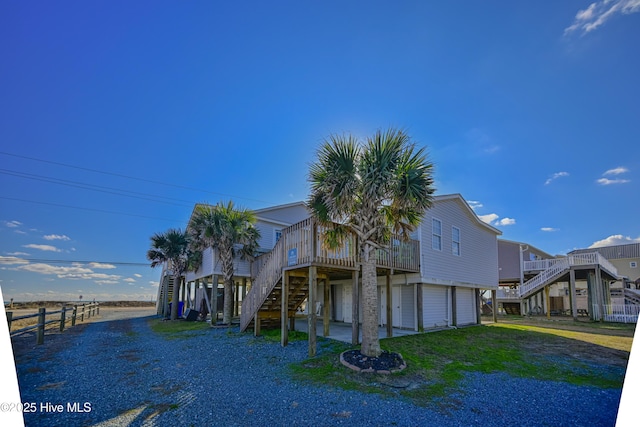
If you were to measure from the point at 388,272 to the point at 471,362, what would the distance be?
4148 mm

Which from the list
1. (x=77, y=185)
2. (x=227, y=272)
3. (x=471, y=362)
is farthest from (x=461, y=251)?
(x=77, y=185)

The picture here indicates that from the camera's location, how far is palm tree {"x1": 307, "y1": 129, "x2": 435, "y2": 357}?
763 centimetres

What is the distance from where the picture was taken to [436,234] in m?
14.2

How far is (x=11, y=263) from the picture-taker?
15.3 ft

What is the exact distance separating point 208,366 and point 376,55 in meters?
8.11

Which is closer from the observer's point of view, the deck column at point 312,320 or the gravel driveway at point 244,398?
the gravel driveway at point 244,398

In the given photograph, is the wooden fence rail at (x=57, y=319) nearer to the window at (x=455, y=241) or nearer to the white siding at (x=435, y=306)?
the white siding at (x=435, y=306)

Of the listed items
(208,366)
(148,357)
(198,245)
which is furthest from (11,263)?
(198,245)

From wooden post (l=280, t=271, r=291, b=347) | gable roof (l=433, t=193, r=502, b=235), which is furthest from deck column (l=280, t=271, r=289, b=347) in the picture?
gable roof (l=433, t=193, r=502, b=235)

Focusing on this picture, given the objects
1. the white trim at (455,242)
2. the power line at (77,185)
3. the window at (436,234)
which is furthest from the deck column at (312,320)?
the white trim at (455,242)

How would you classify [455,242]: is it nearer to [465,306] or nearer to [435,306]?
[435,306]

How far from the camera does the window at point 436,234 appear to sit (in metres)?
14.1

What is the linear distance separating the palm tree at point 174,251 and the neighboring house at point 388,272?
1.50 m

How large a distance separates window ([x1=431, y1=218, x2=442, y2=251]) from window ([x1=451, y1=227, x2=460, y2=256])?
1.12 m
